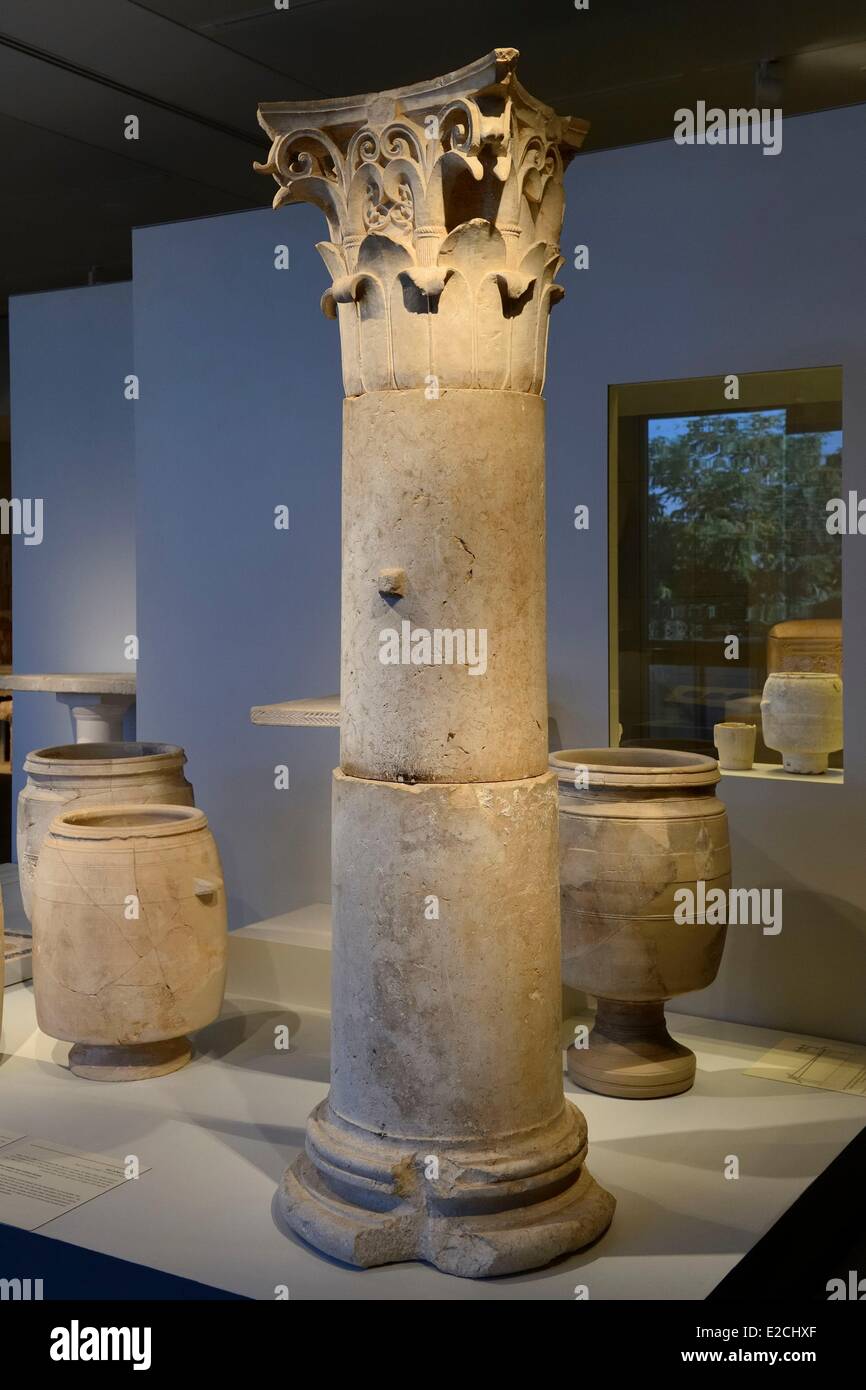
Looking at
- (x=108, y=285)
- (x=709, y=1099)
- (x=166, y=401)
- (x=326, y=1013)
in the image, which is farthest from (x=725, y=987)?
(x=108, y=285)

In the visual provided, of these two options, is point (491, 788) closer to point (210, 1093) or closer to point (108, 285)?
point (210, 1093)

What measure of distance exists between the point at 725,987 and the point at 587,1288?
213 cm

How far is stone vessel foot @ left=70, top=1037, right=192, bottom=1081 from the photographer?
4.51 metres

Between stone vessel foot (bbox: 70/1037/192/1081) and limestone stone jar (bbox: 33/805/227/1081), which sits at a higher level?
limestone stone jar (bbox: 33/805/227/1081)

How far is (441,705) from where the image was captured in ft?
10.7

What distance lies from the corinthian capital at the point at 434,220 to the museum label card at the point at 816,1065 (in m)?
2.46

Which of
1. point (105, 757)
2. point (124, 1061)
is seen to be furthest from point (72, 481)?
point (124, 1061)

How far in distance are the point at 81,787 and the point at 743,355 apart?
2844mm

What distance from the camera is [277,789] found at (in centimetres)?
635

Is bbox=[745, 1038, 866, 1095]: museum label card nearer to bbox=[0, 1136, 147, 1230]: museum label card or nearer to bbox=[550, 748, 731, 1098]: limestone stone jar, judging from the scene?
bbox=[550, 748, 731, 1098]: limestone stone jar

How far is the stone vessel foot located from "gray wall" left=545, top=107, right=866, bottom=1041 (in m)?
1.93

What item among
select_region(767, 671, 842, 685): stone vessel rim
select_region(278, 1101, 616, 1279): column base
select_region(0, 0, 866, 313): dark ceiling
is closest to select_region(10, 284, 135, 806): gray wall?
select_region(0, 0, 866, 313): dark ceiling

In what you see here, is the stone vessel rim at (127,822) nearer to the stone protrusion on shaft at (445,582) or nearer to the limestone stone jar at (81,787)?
the limestone stone jar at (81,787)

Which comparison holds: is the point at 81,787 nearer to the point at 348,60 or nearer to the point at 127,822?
the point at 127,822
